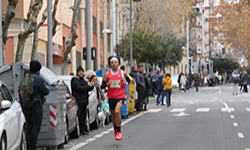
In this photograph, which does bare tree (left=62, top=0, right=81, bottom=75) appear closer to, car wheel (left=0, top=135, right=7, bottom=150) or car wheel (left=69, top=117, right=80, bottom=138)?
car wheel (left=69, top=117, right=80, bottom=138)

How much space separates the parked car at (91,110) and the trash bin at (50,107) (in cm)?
382

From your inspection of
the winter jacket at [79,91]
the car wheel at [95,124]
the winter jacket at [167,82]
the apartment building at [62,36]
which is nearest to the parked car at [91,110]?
the car wheel at [95,124]

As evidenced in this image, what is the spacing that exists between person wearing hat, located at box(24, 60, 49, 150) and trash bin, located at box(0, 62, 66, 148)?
760 millimetres

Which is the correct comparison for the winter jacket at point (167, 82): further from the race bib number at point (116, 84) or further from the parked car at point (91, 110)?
the race bib number at point (116, 84)

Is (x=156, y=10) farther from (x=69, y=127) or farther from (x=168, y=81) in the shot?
(x=69, y=127)

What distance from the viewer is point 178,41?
6506 cm

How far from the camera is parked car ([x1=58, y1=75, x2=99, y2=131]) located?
635 inches

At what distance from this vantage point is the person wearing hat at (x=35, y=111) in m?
10.6

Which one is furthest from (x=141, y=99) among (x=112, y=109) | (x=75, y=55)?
(x=75, y=55)

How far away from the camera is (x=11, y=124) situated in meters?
9.48

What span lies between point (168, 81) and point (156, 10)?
19.1 m

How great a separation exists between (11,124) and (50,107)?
2137 mm

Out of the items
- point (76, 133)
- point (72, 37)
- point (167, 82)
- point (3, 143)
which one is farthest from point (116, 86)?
point (167, 82)

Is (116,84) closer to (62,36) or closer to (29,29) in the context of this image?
(29,29)
